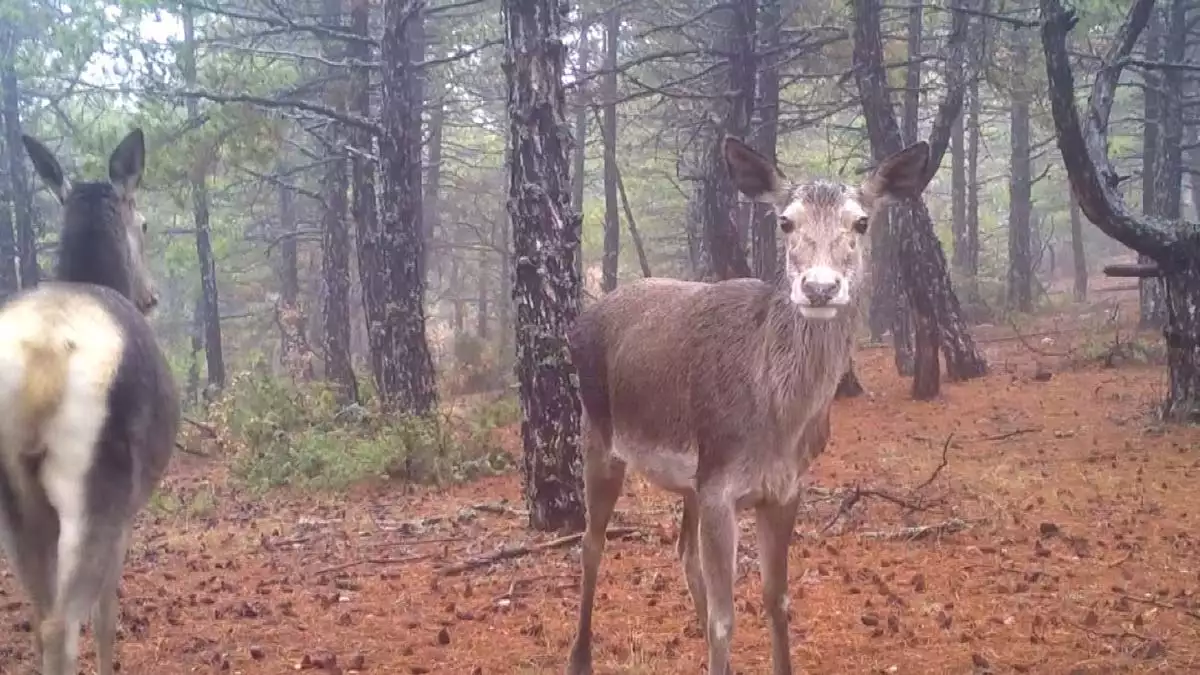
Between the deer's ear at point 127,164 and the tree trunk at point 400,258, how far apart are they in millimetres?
7126

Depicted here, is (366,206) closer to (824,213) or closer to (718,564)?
(824,213)

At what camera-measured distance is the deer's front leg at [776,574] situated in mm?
5023

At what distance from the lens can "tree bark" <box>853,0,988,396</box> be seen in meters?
13.3

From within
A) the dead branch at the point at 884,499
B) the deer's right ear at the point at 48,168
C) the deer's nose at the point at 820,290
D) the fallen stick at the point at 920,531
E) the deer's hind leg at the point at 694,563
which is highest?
the deer's right ear at the point at 48,168

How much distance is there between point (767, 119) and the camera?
16562 mm

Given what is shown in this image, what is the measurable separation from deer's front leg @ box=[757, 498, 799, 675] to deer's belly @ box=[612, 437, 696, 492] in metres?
0.39

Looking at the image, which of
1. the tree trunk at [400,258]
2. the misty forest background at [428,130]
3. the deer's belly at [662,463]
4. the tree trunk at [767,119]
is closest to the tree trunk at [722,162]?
the misty forest background at [428,130]

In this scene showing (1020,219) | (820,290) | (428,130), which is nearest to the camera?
(820,290)

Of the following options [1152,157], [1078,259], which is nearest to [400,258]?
[1152,157]

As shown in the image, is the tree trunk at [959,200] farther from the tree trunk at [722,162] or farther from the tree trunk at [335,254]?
the tree trunk at [335,254]

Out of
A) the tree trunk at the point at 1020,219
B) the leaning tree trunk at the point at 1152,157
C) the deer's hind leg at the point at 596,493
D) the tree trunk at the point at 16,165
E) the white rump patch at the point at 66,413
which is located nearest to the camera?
the white rump patch at the point at 66,413

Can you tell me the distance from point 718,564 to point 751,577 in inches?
99.3

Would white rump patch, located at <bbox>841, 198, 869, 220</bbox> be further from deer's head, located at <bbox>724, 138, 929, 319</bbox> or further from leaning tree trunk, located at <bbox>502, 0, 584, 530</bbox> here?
leaning tree trunk, located at <bbox>502, 0, 584, 530</bbox>

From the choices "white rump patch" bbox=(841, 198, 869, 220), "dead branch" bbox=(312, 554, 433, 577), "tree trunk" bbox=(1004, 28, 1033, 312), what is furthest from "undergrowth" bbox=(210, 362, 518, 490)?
"tree trunk" bbox=(1004, 28, 1033, 312)
